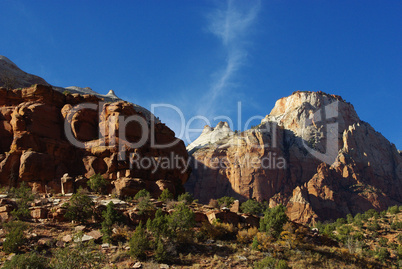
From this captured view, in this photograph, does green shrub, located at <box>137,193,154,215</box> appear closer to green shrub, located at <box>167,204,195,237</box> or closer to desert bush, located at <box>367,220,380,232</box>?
green shrub, located at <box>167,204,195,237</box>

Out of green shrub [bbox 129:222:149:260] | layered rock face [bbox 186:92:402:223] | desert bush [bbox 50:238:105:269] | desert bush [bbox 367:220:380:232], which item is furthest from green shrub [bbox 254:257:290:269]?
layered rock face [bbox 186:92:402:223]

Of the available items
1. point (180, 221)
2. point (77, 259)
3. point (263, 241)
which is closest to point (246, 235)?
point (263, 241)

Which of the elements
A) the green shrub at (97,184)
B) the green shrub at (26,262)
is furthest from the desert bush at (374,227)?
the green shrub at (26,262)

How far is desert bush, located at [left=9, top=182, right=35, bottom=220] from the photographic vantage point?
2559 cm

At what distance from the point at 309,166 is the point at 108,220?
78.8 meters

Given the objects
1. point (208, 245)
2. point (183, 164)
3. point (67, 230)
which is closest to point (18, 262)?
point (67, 230)

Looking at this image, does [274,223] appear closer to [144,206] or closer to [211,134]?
[144,206]

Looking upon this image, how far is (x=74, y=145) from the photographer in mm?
39281

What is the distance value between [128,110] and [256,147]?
2273 inches

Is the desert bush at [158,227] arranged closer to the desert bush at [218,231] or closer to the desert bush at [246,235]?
the desert bush at [218,231]

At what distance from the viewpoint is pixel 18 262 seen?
1902 cm

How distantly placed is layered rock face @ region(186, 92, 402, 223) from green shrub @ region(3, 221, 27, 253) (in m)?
64.9

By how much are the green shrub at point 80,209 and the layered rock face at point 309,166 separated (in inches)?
2346

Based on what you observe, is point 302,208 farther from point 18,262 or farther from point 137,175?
point 18,262
